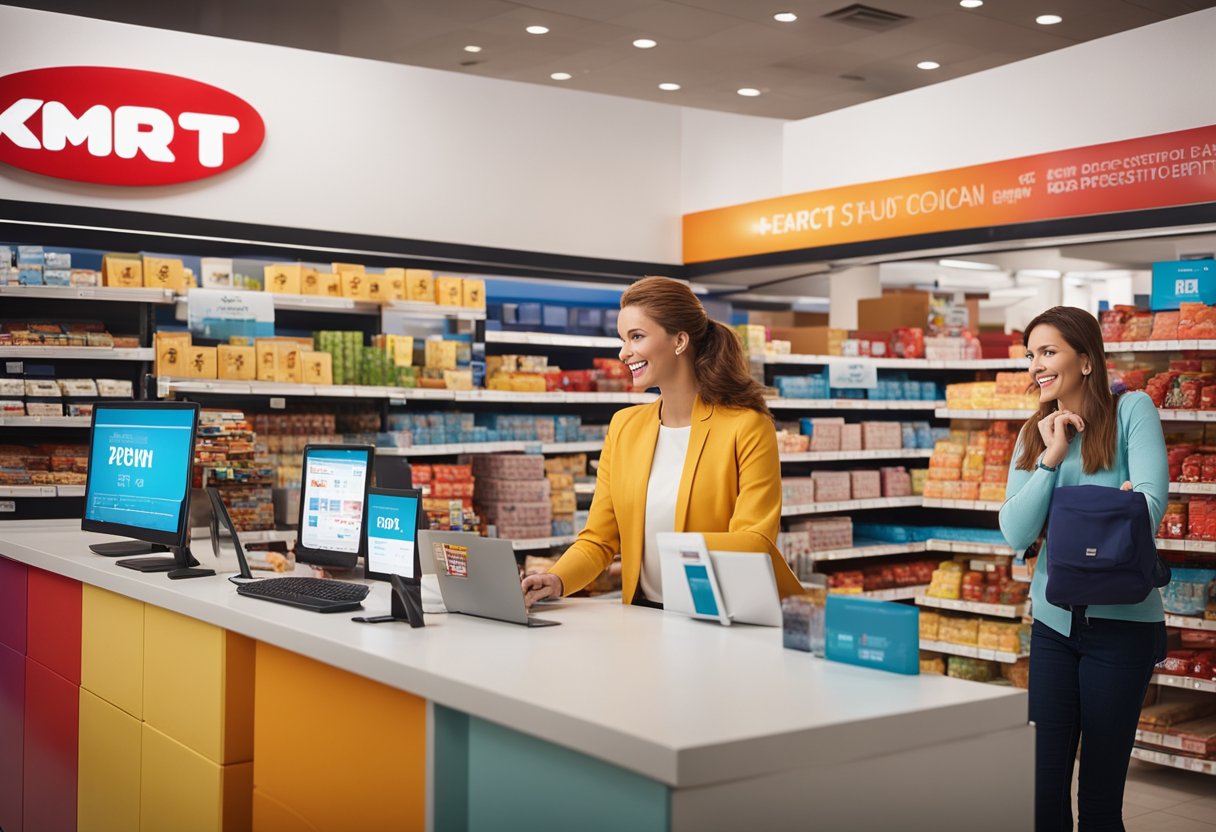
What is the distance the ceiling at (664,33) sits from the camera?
220 inches

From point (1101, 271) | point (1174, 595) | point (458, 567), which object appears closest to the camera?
point (458, 567)

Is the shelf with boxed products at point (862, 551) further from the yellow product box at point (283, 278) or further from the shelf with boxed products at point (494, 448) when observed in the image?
the yellow product box at point (283, 278)

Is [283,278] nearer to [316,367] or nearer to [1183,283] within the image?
[316,367]

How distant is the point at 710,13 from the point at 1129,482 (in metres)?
3.39

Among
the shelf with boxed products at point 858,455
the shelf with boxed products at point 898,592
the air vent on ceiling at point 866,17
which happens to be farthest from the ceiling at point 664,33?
the shelf with boxed products at point 898,592

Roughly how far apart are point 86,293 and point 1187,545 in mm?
5292

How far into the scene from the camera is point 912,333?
321 inches

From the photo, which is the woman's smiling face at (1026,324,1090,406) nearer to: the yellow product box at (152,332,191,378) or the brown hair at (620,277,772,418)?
the brown hair at (620,277,772,418)

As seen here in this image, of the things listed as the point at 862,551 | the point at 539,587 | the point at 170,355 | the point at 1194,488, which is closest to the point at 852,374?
the point at 862,551

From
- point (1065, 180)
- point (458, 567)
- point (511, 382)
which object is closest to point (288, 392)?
point (511, 382)

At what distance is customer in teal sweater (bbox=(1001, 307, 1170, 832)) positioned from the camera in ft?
10.8

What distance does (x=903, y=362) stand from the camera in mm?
8102

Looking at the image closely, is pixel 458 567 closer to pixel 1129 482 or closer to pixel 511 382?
pixel 1129 482

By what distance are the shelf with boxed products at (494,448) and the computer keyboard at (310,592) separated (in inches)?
117
